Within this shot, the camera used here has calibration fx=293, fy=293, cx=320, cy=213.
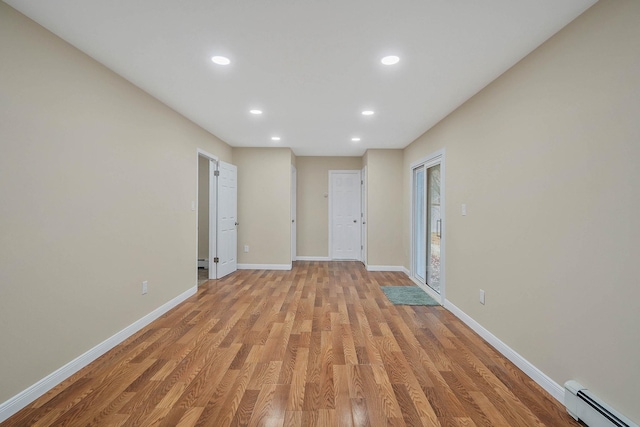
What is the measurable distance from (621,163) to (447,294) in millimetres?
2443

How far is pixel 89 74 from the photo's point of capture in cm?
229

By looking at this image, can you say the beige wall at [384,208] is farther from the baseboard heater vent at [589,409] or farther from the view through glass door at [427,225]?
the baseboard heater vent at [589,409]

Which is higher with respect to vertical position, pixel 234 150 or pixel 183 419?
pixel 234 150

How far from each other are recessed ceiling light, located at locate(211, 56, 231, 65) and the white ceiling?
44 millimetres

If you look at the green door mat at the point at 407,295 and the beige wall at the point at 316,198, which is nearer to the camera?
the green door mat at the point at 407,295

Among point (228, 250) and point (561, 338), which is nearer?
point (561, 338)

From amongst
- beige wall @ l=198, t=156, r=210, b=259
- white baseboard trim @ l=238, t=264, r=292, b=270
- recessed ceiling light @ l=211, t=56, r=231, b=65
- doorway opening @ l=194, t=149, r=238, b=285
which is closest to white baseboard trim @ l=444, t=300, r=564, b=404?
recessed ceiling light @ l=211, t=56, r=231, b=65

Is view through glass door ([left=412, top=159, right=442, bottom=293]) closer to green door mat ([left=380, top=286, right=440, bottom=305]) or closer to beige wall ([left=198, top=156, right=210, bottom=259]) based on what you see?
green door mat ([left=380, top=286, right=440, bottom=305])

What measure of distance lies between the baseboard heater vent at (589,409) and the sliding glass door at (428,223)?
6.74 ft

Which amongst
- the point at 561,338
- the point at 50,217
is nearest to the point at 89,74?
the point at 50,217

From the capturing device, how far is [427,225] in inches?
180

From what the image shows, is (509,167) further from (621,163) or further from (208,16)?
(208,16)

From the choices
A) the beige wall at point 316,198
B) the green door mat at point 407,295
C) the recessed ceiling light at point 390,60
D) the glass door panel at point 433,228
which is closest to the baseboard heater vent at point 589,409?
the green door mat at point 407,295

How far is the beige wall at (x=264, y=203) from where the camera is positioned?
5730 millimetres
